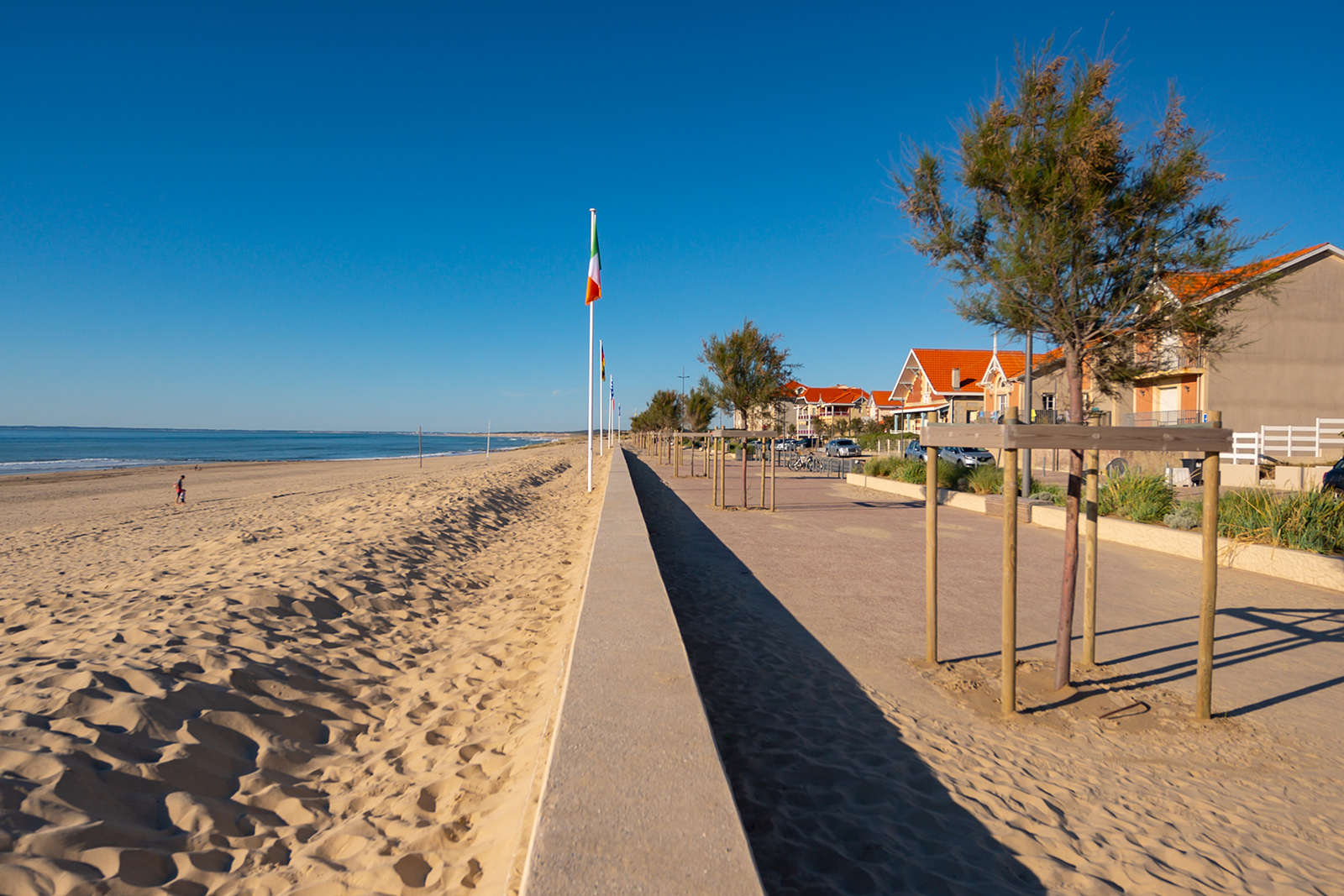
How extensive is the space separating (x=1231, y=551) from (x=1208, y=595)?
588 cm

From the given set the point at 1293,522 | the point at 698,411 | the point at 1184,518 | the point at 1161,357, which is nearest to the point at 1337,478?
the point at 1184,518

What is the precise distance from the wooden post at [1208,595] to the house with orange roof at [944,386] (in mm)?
41090

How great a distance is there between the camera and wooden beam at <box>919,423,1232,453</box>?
3906 mm

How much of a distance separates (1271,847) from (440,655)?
16.7ft

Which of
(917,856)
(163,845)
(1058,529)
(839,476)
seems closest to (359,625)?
(163,845)

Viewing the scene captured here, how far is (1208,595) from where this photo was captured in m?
4.10

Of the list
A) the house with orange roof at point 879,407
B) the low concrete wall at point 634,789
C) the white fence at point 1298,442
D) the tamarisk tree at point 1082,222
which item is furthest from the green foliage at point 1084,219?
the house with orange roof at point 879,407

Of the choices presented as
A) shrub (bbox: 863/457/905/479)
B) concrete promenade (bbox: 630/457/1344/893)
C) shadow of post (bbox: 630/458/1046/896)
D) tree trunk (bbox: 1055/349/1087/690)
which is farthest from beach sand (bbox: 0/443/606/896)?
shrub (bbox: 863/457/905/479)

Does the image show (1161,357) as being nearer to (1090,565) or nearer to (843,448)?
(1090,565)

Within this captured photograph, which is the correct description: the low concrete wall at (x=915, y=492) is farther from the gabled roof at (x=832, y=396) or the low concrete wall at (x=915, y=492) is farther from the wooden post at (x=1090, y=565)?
the gabled roof at (x=832, y=396)

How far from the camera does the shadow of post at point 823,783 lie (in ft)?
8.38

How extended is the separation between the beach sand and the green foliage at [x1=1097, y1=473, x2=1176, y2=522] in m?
9.68

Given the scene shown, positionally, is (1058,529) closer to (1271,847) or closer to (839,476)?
(1271,847)

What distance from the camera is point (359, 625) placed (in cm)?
566
